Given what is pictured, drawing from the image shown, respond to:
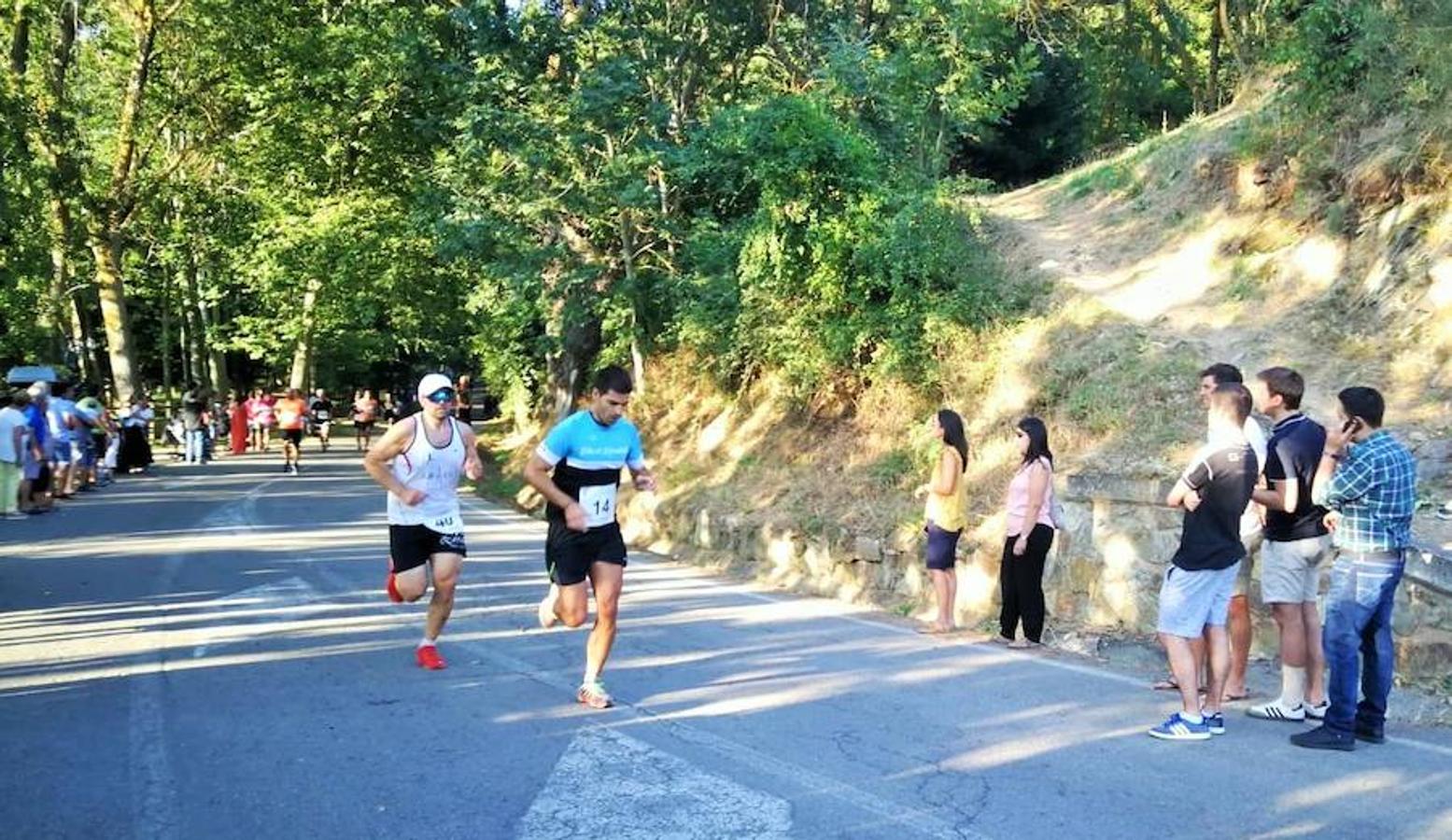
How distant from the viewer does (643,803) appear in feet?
16.9

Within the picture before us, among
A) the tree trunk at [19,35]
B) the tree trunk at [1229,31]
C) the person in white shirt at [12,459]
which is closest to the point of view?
the person in white shirt at [12,459]

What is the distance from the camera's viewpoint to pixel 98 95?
109 ft

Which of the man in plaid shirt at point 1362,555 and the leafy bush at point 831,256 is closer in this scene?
the man in plaid shirt at point 1362,555

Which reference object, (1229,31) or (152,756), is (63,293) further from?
(152,756)

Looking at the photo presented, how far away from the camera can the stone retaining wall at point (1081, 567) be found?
6.81 m

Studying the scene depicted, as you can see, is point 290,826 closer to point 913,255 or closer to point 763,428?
point 913,255

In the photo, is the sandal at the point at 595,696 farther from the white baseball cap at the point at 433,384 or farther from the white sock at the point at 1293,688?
the white sock at the point at 1293,688

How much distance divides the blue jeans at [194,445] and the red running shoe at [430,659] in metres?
22.2

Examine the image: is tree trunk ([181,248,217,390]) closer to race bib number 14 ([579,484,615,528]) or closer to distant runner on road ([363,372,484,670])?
distant runner on road ([363,372,484,670])

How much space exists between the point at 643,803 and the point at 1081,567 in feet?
16.1

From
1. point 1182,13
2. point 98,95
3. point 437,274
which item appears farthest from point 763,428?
point 98,95

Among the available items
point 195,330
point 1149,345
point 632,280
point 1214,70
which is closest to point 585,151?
point 632,280

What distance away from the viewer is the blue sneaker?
6152 millimetres

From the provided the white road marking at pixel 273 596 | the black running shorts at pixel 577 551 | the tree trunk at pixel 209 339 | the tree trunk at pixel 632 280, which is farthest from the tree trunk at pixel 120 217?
the black running shorts at pixel 577 551
